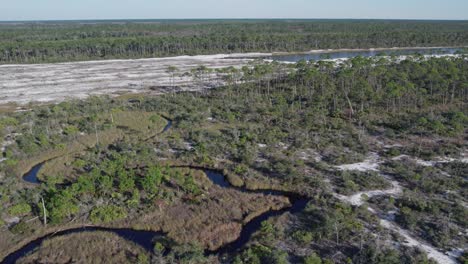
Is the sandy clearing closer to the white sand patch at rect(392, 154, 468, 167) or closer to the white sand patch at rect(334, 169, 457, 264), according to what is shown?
the white sand patch at rect(334, 169, 457, 264)

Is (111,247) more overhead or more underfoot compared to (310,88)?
more underfoot

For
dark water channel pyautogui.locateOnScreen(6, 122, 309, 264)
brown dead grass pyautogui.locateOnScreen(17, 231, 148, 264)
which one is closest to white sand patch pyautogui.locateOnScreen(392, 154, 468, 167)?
dark water channel pyautogui.locateOnScreen(6, 122, 309, 264)

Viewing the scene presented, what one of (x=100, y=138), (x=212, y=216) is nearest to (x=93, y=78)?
(x=100, y=138)

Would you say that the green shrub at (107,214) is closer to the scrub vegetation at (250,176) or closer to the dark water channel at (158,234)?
the scrub vegetation at (250,176)

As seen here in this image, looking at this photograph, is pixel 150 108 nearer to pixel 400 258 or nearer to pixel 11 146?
pixel 11 146

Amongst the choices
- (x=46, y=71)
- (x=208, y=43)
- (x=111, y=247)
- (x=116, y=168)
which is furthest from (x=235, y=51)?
(x=111, y=247)

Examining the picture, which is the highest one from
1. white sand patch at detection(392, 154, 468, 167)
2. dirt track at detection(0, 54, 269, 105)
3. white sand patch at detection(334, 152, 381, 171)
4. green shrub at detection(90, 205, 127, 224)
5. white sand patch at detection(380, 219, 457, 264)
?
dirt track at detection(0, 54, 269, 105)

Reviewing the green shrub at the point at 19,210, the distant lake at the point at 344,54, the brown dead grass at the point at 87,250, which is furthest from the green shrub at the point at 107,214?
the distant lake at the point at 344,54

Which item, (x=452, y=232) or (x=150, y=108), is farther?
(x=150, y=108)
